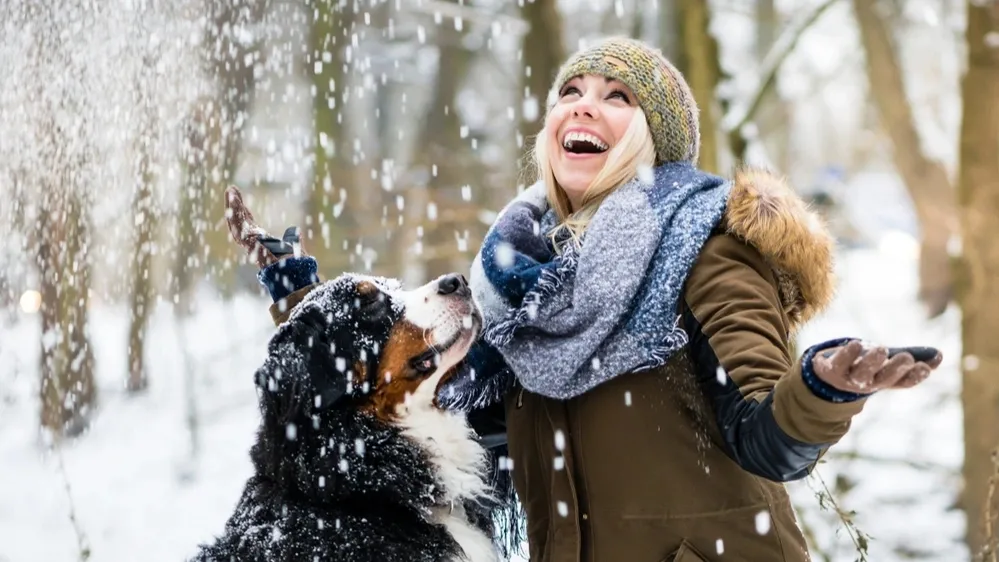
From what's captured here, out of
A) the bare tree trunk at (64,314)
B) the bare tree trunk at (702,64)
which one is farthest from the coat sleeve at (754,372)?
the bare tree trunk at (64,314)

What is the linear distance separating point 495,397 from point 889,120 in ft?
37.3

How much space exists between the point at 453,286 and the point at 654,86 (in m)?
0.93

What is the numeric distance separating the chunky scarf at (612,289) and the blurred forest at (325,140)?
1.29 metres

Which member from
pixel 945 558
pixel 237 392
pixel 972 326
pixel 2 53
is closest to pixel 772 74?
pixel 972 326

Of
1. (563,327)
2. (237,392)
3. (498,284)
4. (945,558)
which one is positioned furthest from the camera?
(237,392)

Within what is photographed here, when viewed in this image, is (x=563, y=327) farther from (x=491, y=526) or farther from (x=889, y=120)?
(x=889, y=120)

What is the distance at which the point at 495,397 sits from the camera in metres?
3.02

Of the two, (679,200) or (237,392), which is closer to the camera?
(679,200)

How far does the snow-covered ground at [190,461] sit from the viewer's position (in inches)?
293

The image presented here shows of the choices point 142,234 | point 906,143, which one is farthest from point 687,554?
point 906,143

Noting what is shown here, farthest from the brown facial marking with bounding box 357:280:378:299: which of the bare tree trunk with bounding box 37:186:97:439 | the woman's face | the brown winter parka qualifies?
the bare tree trunk with bounding box 37:186:97:439

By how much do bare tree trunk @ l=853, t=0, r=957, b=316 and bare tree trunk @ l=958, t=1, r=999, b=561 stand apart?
16.0 ft

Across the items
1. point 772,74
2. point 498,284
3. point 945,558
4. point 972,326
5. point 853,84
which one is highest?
point 853,84

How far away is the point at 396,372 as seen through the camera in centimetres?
317
